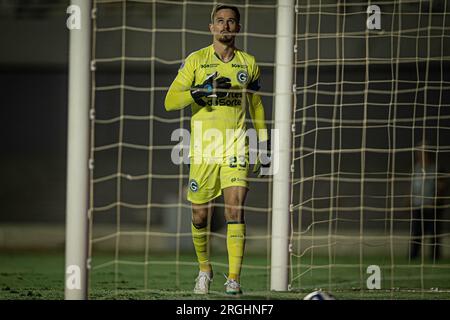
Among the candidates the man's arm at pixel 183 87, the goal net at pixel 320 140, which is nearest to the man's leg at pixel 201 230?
the man's arm at pixel 183 87

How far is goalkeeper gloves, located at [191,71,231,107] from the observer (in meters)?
6.24

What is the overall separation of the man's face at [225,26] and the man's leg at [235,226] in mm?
1055

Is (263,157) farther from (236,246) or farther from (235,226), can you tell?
(236,246)

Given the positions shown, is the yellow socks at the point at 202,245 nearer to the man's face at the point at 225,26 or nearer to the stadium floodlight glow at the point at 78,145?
the stadium floodlight glow at the point at 78,145

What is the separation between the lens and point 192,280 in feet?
26.4

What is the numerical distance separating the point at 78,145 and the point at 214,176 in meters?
1.07

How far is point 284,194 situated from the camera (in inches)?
265

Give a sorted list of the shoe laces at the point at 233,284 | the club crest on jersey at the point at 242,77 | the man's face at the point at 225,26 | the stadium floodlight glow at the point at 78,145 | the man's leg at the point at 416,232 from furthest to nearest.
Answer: the man's leg at the point at 416,232
the club crest on jersey at the point at 242,77
the man's face at the point at 225,26
the shoe laces at the point at 233,284
the stadium floodlight glow at the point at 78,145

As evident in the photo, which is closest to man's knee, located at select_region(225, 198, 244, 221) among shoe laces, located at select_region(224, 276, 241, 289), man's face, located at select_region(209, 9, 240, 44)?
shoe laces, located at select_region(224, 276, 241, 289)

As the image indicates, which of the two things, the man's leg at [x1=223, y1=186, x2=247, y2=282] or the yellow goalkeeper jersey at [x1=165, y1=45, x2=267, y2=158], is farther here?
the yellow goalkeeper jersey at [x1=165, y1=45, x2=267, y2=158]

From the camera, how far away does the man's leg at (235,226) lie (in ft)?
20.3

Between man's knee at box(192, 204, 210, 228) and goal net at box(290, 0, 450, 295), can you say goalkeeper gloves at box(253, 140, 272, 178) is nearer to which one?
man's knee at box(192, 204, 210, 228)

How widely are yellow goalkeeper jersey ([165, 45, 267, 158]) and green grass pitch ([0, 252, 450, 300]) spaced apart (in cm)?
104

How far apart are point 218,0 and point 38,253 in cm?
401
